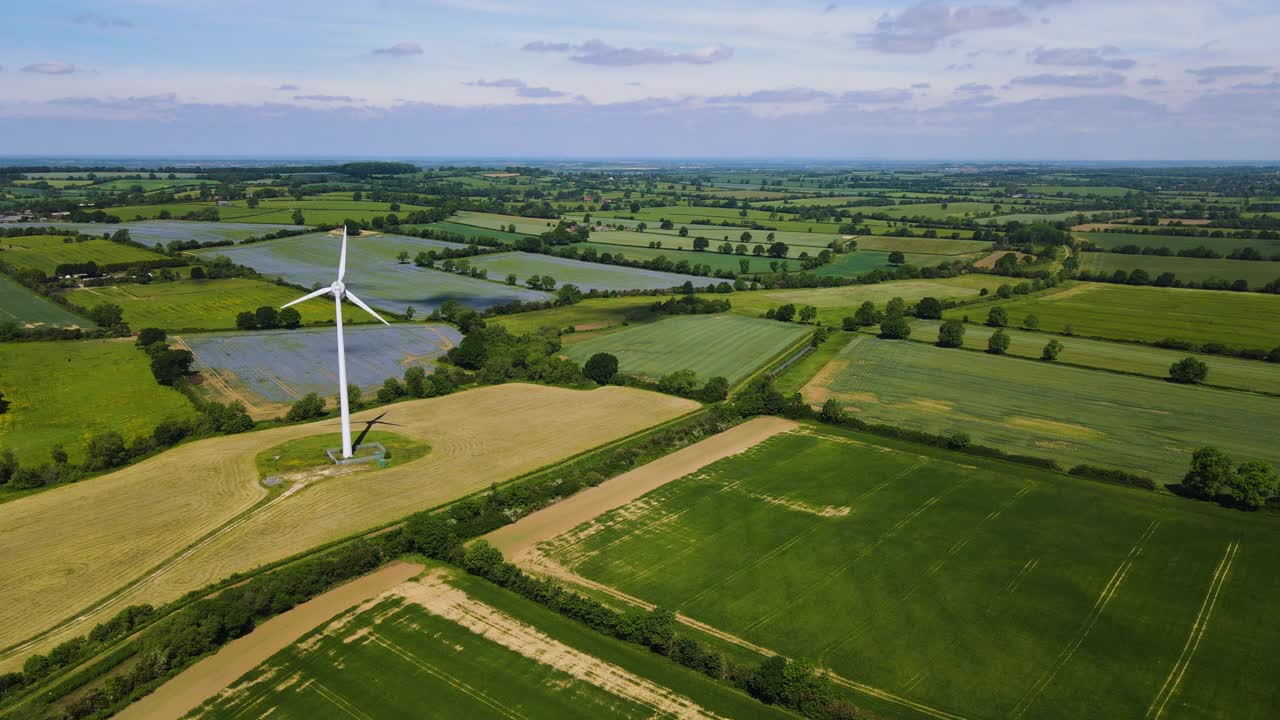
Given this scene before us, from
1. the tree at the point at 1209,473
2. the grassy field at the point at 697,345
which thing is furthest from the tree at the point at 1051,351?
the tree at the point at 1209,473

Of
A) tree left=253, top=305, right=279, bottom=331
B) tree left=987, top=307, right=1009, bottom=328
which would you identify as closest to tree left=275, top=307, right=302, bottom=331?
tree left=253, top=305, right=279, bottom=331

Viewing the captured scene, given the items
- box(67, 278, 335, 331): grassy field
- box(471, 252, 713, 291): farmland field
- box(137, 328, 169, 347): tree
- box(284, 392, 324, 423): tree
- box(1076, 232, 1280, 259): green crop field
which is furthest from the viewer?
box(1076, 232, 1280, 259): green crop field

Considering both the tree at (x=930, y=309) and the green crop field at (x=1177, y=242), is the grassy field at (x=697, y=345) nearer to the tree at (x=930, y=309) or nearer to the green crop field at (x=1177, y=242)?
the tree at (x=930, y=309)

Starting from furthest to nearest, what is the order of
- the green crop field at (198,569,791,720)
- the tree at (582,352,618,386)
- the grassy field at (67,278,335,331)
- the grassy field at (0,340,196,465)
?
the grassy field at (67,278,335,331) < the tree at (582,352,618,386) < the grassy field at (0,340,196,465) < the green crop field at (198,569,791,720)

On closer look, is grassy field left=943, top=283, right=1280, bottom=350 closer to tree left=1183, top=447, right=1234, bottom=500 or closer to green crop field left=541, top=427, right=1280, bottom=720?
tree left=1183, top=447, right=1234, bottom=500

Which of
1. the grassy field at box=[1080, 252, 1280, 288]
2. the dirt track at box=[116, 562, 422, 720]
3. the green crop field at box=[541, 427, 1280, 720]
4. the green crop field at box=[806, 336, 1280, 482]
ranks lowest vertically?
the dirt track at box=[116, 562, 422, 720]

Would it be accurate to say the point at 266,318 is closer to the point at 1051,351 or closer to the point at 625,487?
the point at 625,487
